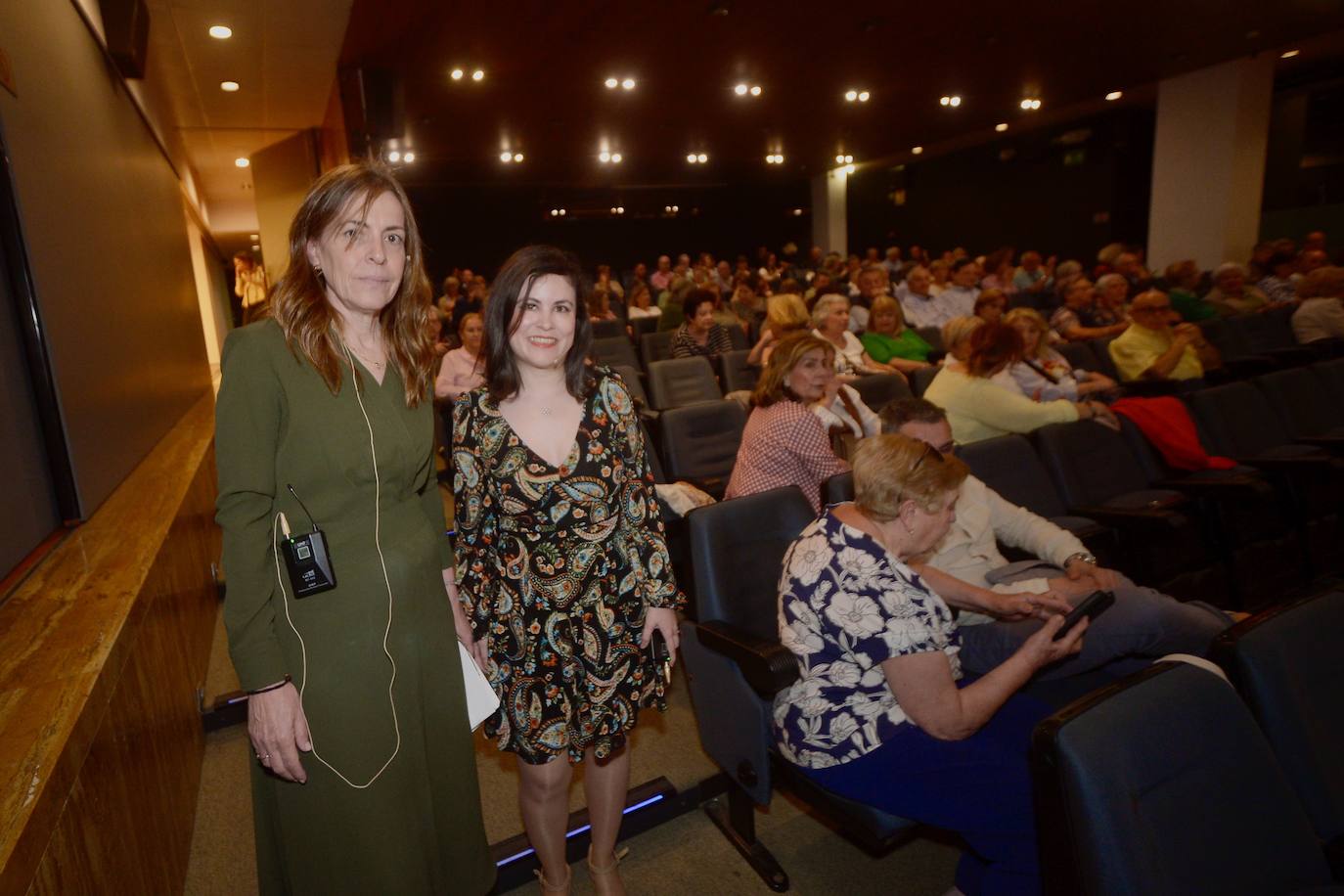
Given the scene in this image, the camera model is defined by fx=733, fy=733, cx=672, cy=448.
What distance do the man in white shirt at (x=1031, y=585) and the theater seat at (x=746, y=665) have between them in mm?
423

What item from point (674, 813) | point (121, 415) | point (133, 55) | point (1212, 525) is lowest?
point (674, 813)

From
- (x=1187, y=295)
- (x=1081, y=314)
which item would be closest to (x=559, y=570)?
(x=1081, y=314)

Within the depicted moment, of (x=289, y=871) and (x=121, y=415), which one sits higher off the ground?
(x=121, y=415)

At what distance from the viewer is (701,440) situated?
11.9 ft

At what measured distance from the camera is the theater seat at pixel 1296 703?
1.16m

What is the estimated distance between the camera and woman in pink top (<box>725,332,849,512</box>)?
263 cm

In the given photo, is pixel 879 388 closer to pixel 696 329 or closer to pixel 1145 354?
pixel 1145 354

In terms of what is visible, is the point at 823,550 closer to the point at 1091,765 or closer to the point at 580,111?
the point at 1091,765

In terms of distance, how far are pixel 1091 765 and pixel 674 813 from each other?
1416 mm

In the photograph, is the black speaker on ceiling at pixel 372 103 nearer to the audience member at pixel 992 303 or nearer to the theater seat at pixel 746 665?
the audience member at pixel 992 303

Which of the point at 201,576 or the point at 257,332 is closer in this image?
the point at 257,332

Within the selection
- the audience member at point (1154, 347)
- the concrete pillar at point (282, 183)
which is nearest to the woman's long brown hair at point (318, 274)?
the audience member at point (1154, 347)

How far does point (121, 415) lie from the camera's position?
2.55 m

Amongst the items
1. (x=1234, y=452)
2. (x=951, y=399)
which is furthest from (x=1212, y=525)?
(x=951, y=399)
